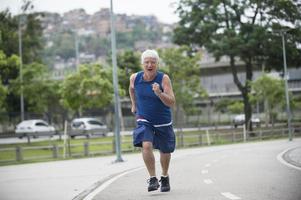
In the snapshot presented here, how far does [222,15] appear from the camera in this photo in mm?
45031

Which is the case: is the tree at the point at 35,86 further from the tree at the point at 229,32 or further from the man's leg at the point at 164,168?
the man's leg at the point at 164,168

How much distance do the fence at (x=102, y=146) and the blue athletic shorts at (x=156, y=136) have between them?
1399 centimetres

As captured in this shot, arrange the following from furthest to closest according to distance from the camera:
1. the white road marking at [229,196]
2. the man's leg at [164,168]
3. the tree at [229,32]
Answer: the tree at [229,32]
the man's leg at [164,168]
the white road marking at [229,196]

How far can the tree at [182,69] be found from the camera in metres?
48.6

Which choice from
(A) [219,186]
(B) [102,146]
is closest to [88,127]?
(B) [102,146]

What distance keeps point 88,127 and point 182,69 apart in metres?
8.12

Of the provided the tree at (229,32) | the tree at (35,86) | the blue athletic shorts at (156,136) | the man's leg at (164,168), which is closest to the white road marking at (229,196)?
the man's leg at (164,168)

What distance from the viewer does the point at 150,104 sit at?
8.85 metres

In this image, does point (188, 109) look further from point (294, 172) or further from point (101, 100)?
point (294, 172)

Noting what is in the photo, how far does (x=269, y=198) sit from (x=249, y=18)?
36.8 metres

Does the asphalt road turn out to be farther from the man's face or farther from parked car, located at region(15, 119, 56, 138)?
parked car, located at region(15, 119, 56, 138)

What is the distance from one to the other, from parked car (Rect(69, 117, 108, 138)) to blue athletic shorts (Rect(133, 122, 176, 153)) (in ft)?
124

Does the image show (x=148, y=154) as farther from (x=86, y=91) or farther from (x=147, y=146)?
(x=86, y=91)

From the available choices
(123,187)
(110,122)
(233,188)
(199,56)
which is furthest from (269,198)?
(110,122)
